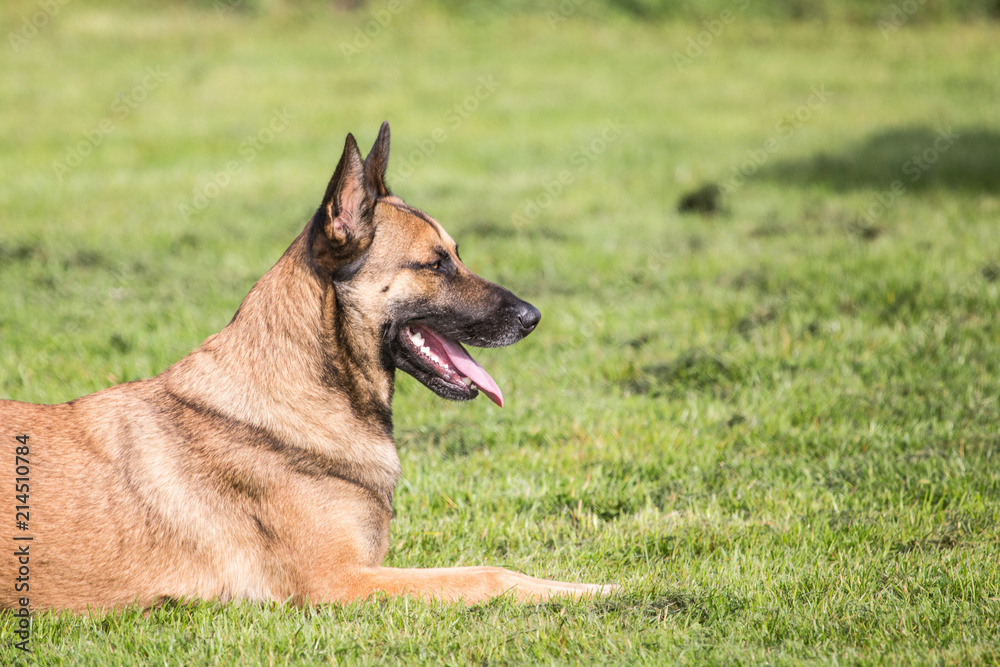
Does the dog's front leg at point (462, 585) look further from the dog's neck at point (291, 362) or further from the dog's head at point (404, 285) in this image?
the dog's head at point (404, 285)

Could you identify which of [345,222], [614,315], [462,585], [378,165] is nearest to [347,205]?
[345,222]

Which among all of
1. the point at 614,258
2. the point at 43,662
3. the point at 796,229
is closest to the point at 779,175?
the point at 796,229

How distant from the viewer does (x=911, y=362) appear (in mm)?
6363

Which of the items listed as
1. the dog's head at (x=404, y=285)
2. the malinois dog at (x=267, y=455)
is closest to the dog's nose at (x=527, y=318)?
the dog's head at (x=404, y=285)

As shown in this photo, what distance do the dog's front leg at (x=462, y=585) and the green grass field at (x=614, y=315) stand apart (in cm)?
8

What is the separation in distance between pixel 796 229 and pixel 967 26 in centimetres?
1713

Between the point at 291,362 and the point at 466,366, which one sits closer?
the point at 291,362

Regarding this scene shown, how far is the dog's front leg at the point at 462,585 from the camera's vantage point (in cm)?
360

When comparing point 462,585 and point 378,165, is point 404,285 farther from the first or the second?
point 462,585

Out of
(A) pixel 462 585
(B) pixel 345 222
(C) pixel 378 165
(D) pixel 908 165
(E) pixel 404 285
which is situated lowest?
(A) pixel 462 585

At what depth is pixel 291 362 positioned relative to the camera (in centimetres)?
378

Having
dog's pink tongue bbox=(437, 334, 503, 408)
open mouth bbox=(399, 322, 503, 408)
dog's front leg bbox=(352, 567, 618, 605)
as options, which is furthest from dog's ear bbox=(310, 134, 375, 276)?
dog's front leg bbox=(352, 567, 618, 605)

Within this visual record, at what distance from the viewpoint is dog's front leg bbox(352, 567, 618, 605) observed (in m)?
3.60

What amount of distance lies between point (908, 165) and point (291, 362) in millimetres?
11397
